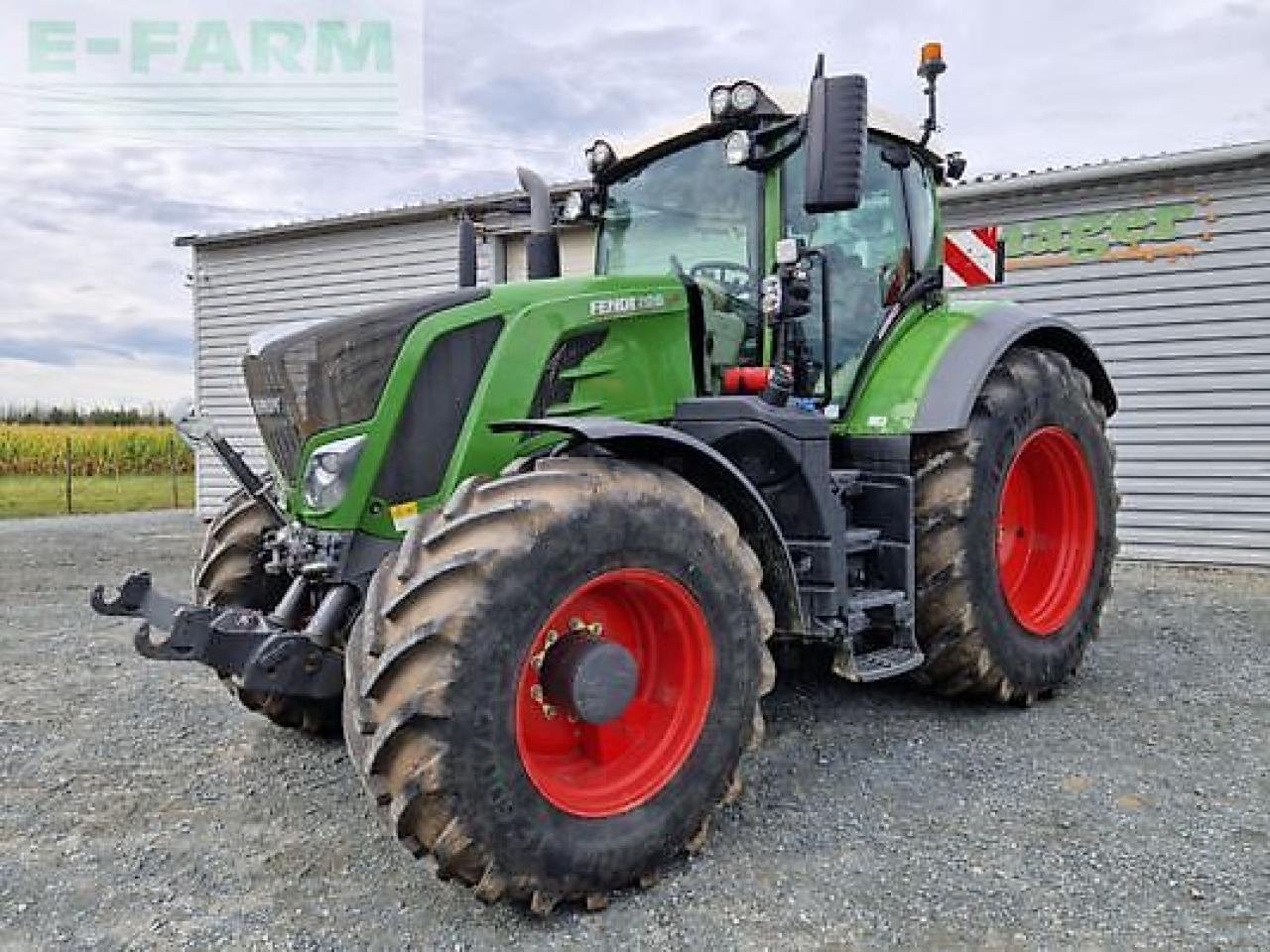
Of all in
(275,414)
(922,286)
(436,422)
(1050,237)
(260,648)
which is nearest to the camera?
(260,648)

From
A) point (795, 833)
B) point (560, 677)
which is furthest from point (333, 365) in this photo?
point (795, 833)

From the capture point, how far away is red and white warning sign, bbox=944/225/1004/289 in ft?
21.6

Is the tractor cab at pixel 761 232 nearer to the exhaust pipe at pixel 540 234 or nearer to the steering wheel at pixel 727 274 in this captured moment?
the steering wheel at pixel 727 274

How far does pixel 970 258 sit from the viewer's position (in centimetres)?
671

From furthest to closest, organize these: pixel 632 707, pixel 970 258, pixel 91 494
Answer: pixel 91 494
pixel 970 258
pixel 632 707

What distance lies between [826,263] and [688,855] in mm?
2293

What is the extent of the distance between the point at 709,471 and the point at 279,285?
1118 cm

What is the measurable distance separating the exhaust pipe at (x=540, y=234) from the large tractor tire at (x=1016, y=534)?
175 cm

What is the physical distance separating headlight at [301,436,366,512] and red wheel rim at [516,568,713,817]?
838 mm

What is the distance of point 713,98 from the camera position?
3.97m

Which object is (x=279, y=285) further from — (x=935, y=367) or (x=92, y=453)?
(x=92, y=453)

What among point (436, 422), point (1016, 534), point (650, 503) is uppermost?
point (436, 422)

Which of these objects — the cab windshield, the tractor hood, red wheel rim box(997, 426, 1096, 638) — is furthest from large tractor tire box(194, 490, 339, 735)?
red wheel rim box(997, 426, 1096, 638)

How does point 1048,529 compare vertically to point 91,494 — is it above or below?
above
